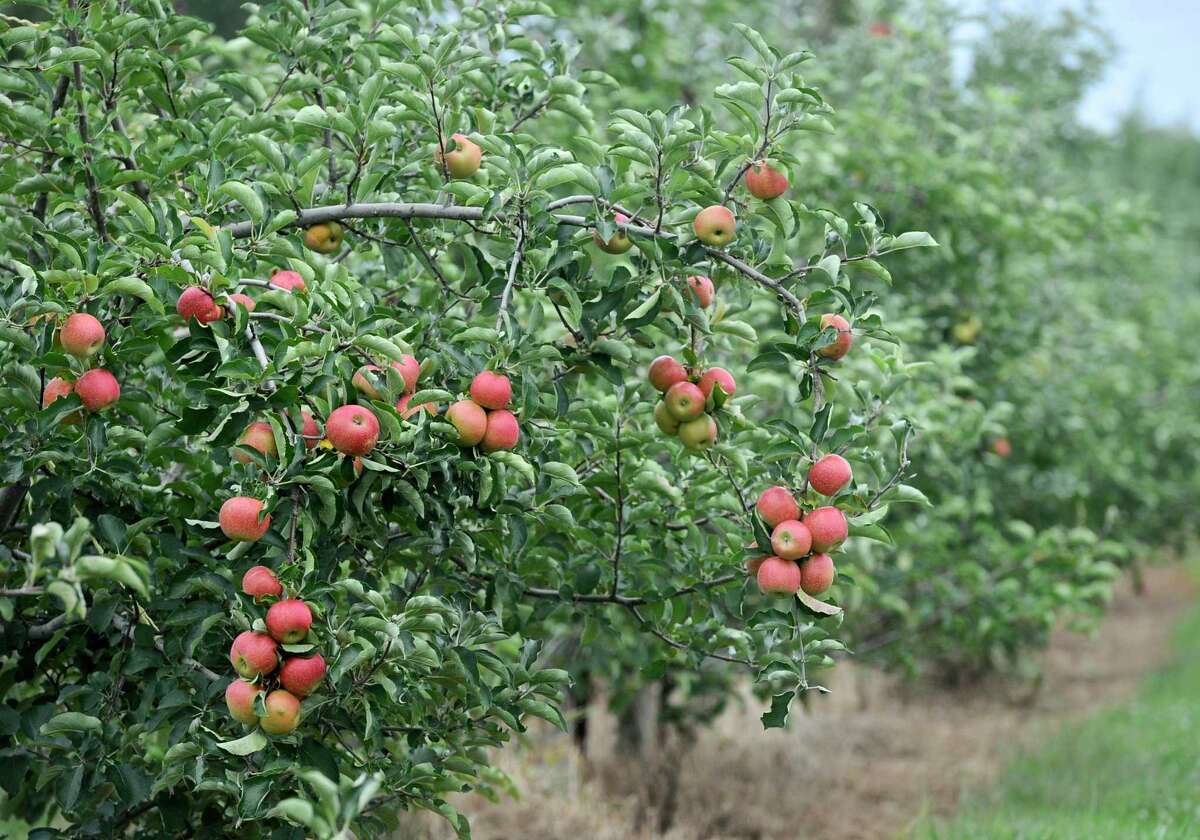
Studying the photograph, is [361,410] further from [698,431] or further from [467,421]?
[698,431]

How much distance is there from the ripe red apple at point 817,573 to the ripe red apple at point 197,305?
1.18 metres

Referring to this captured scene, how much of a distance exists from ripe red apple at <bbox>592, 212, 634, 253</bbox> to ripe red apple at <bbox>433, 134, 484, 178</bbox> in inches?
12.6

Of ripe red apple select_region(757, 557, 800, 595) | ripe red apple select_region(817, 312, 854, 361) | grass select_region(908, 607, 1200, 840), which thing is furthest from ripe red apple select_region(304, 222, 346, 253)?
grass select_region(908, 607, 1200, 840)

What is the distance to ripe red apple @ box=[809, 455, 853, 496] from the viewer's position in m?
2.26

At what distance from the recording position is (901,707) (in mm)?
8086

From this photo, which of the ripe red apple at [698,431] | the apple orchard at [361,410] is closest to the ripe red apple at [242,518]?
the apple orchard at [361,410]

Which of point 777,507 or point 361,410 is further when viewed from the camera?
point 777,507

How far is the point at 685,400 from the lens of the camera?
2.40m

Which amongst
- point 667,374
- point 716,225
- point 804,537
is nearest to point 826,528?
point 804,537

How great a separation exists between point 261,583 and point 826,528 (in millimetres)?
1014

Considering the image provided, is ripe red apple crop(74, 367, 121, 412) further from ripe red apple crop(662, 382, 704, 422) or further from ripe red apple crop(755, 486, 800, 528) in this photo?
ripe red apple crop(755, 486, 800, 528)

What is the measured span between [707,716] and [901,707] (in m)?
3.62

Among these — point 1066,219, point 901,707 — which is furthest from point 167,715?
point 901,707

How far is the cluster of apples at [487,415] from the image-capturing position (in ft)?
6.88
